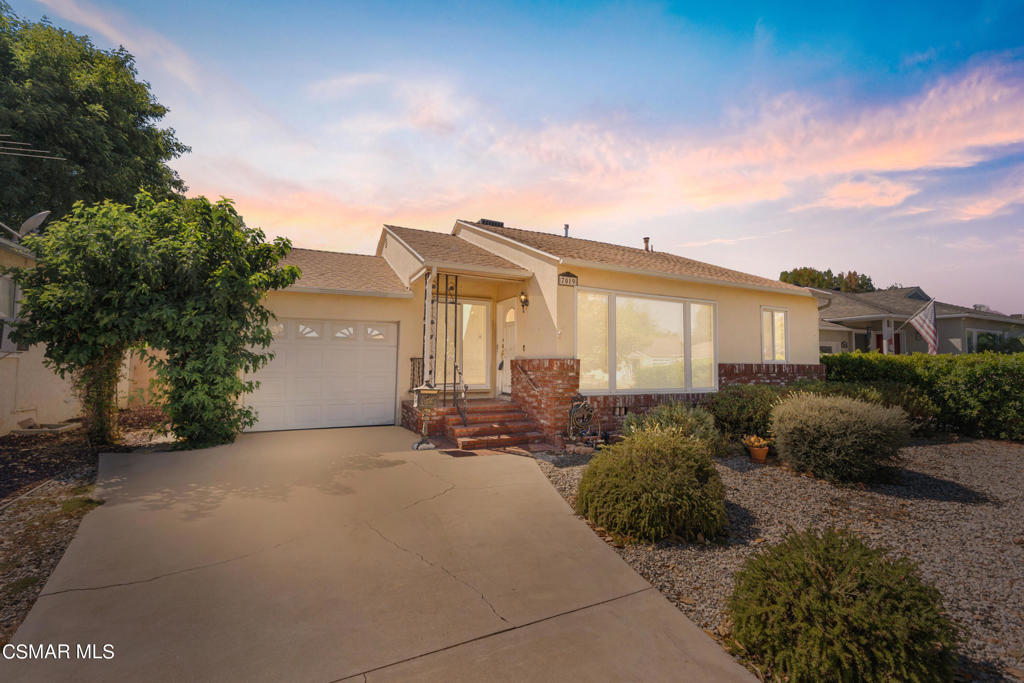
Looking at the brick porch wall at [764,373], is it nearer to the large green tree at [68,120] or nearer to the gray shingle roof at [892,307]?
the gray shingle roof at [892,307]

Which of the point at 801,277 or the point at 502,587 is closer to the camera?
the point at 502,587

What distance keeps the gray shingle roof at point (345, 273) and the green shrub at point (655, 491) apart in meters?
6.66

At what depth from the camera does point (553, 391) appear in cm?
806

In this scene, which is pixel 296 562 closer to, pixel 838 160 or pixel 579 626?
pixel 579 626

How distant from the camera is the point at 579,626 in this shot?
2.86 meters

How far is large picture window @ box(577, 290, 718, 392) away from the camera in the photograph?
345 inches

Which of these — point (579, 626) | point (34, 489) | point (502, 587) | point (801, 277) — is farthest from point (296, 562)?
point (801, 277)

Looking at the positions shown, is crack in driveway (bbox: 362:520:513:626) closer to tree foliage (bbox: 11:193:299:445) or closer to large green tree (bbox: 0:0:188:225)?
tree foliage (bbox: 11:193:299:445)

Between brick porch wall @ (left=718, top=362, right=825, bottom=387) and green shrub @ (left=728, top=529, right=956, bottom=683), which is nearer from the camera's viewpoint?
green shrub @ (left=728, top=529, right=956, bottom=683)

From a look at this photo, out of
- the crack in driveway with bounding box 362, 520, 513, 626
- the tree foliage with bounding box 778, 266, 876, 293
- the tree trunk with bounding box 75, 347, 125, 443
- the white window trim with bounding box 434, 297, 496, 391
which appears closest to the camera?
the crack in driveway with bounding box 362, 520, 513, 626

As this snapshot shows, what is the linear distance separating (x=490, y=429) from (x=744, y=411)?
4.83m

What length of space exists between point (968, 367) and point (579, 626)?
38.5 feet

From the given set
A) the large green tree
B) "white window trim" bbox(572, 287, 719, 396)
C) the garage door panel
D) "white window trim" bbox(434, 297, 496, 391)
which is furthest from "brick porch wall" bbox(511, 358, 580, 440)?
the large green tree

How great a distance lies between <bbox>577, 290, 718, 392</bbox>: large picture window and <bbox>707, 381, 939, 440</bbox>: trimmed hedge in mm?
937
